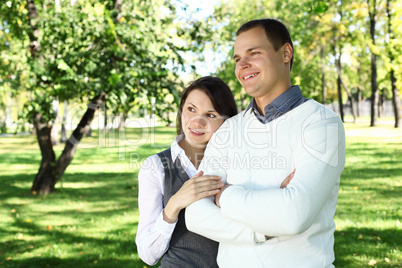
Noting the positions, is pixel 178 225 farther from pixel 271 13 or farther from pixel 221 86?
pixel 271 13

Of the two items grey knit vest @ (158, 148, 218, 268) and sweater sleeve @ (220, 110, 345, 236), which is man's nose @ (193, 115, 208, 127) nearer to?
grey knit vest @ (158, 148, 218, 268)

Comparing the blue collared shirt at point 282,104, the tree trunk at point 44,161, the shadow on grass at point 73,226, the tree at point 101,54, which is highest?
the tree at point 101,54

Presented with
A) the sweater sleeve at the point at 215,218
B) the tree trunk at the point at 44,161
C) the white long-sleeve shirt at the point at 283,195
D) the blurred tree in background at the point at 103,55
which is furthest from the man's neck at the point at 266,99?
the tree trunk at the point at 44,161

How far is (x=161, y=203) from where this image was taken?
2.58 m

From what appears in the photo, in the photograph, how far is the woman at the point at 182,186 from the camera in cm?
232

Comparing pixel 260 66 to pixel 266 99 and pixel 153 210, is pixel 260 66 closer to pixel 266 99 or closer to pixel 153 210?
pixel 266 99

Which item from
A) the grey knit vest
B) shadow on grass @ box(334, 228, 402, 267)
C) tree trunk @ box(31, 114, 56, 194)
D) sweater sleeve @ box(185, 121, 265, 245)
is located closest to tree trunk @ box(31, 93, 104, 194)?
tree trunk @ box(31, 114, 56, 194)

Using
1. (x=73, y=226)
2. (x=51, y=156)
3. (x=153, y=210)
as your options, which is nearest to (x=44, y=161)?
(x=51, y=156)

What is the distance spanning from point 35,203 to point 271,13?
93.9ft

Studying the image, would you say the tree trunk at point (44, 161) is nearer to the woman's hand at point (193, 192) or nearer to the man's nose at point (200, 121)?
the man's nose at point (200, 121)

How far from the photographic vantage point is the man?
1.84m

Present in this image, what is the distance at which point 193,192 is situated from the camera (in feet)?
7.29

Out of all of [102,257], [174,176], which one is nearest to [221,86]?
[174,176]

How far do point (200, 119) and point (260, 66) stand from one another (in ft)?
2.10
